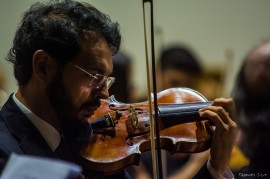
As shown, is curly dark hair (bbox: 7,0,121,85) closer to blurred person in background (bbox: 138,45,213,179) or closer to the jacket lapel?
Result: the jacket lapel

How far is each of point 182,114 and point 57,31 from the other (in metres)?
0.43

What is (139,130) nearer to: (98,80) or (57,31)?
(98,80)

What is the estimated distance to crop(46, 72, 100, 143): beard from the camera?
4.35 feet

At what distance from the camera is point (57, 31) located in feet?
4.32

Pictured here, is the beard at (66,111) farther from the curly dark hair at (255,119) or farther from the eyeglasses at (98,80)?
the curly dark hair at (255,119)

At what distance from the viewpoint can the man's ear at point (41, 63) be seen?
51.6 inches

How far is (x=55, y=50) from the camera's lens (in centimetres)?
132

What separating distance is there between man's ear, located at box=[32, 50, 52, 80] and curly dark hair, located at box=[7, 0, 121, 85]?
1 centimetres

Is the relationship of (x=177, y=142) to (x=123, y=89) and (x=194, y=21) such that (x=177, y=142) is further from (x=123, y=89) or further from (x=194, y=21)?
(x=194, y=21)

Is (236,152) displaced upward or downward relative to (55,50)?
downward

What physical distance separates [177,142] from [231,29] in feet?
7.37

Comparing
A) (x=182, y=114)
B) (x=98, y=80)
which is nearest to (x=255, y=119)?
(x=182, y=114)

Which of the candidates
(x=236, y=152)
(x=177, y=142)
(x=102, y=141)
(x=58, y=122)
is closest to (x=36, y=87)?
(x=58, y=122)

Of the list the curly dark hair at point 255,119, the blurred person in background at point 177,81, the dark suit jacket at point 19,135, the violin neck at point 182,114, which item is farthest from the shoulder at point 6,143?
the blurred person in background at point 177,81
